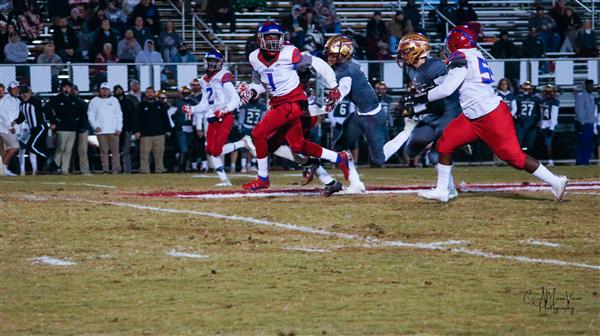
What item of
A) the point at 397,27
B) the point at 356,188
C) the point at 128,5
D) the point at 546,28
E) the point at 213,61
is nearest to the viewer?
the point at 356,188

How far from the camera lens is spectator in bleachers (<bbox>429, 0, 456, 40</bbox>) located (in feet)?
82.6

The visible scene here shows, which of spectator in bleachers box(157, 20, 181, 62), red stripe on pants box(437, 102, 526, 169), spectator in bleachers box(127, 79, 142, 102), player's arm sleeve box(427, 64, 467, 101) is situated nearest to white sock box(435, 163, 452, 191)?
red stripe on pants box(437, 102, 526, 169)

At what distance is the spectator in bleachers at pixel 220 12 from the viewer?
24312 mm

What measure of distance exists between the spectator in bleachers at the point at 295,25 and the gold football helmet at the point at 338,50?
29.4 feet

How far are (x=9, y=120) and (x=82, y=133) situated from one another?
1295 mm

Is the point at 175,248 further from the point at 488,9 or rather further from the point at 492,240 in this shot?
the point at 488,9

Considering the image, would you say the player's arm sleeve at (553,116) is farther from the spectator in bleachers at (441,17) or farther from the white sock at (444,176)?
the white sock at (444,176)

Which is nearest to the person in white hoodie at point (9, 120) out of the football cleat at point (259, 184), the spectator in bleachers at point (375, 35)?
the spectator in bleachers at point (375, 35)

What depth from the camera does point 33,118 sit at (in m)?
20.2

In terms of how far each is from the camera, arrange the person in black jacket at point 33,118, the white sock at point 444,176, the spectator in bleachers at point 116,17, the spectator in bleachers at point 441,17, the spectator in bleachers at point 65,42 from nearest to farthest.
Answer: the white sock at point 444,176
the person in black jacket at point 33,118
the spectator in bleachers at point 65,42
the spectator in bleachers at point 116,17
the spectator in bleachers at point 441,17

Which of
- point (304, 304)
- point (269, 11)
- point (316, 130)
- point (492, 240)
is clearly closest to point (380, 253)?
point (492, 240)

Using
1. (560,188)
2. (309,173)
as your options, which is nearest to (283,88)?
(309,173)

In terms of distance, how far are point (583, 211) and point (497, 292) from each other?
4193 millimetres

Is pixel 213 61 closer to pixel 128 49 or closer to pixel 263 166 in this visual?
pixel 263 166
